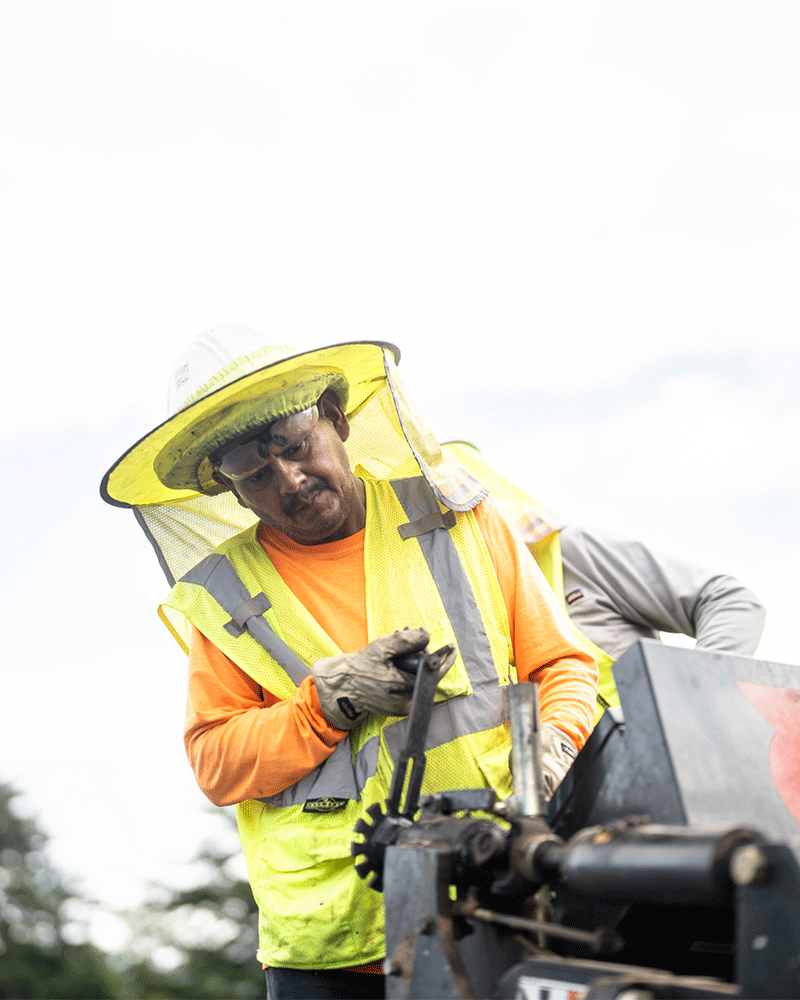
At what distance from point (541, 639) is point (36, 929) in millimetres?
30255

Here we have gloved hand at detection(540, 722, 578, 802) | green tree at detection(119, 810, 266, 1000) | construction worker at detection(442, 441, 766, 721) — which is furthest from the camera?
green tree at detection(119, 810, 266, 1000)

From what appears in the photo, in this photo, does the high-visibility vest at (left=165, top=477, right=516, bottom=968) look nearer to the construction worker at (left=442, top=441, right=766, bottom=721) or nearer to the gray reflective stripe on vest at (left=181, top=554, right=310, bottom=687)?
the gray reflective stripe on vest at (left=181, top=554, right=310, bottom=687)

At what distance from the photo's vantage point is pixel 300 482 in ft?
9.22

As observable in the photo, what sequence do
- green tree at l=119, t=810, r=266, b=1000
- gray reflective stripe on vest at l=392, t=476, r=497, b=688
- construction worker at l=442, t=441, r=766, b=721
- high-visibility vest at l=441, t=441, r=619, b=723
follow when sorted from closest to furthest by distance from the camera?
gray reflective stripe on vest at l=392, t=476, r=497, b=688 → high-visibility vest at l=441, t=441, r=619, b=723 → construction worker at l=442, t=441, r=766, b=721 → green tree at l=119, t=810, r=266, b=1000

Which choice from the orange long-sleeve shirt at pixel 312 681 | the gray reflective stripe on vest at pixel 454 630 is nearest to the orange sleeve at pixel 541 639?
the orange long-sleeve shirt at pixel 312 681

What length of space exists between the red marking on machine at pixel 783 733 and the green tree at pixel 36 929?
2782cm

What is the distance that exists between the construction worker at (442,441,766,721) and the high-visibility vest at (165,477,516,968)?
884mm

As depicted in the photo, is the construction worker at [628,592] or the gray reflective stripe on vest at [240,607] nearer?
the gray reflective stripe on vest at [240,607]

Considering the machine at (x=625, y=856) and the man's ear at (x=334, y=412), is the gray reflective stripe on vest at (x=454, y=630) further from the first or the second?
the machine at (x=625, y=856)

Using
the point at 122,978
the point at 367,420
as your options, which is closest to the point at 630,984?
the point at 367,420

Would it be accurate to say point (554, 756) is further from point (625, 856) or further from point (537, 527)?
point (537, 527)

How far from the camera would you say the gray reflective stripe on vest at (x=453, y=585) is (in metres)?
2.57

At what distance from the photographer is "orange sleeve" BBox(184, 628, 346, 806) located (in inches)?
97.0

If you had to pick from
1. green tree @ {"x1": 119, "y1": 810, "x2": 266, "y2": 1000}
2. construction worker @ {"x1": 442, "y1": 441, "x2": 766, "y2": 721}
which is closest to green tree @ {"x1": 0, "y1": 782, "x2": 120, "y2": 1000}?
green tree @ {"x1": 119, "y1": 810, "x2": 266, "y2": 1000}
